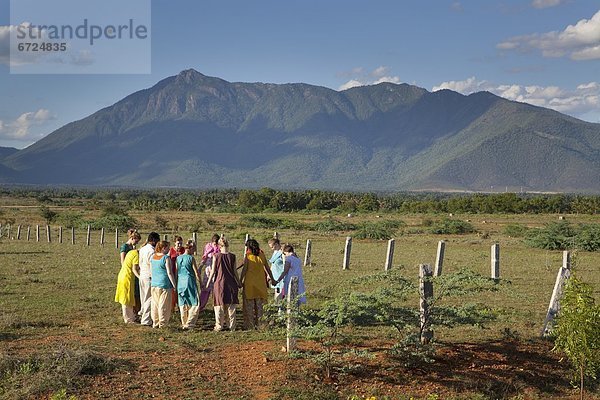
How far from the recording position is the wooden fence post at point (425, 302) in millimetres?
10742

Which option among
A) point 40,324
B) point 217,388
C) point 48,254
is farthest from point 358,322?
point 48,254

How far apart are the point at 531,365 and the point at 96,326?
26.6 feet

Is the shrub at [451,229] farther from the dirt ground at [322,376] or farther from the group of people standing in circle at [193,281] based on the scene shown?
the dirt ground at [322,376]

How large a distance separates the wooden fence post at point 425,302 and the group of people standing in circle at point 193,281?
7.73ft

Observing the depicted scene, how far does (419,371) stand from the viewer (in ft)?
33.3

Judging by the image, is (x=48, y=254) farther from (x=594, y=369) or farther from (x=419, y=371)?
(x=594, y=369)

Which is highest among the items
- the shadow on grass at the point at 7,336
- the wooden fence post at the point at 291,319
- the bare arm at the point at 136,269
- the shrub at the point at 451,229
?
the bare arm at the point at 136,269

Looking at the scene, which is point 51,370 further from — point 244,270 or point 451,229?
point 451,229

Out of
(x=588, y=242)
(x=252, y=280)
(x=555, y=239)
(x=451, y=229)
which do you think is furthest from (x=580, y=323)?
(x=451, y=229)

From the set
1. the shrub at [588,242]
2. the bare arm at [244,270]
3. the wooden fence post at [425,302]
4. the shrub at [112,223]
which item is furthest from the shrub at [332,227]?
the wooden fence post at [425,302]

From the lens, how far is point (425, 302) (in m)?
10.8

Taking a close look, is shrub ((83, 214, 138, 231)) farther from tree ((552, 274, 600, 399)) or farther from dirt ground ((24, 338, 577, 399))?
tree ((552, 274, 600, 399))

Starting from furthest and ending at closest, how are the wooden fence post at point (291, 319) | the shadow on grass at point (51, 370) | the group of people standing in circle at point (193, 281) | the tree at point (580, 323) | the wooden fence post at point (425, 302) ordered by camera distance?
1. the group of people standing in circle at point (193, 281)
2. the wooden fence post at point (425, 302)
3. the wooden fence post at point (291, 319)
4. the shadow on grass at point (51, 370)
5. the tree at point (580, 323)

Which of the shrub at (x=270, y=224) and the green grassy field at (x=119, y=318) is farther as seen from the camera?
the shrub at (x=270, y=224)
